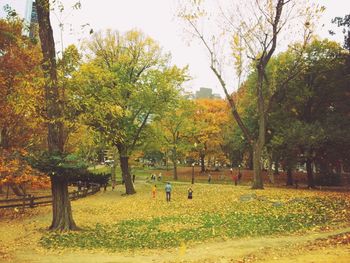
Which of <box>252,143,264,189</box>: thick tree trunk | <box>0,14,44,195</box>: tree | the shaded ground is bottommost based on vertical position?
the shaded ground

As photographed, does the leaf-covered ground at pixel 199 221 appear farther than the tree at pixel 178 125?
No

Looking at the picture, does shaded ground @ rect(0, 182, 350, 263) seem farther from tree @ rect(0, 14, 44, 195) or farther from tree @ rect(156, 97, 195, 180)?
tree @ rect(156, 97, 195, 180)

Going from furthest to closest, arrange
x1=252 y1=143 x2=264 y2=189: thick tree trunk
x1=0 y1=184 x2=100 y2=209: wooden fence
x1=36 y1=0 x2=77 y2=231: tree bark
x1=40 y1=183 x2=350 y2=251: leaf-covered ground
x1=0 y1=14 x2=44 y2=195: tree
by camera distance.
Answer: x1=252 y1=143 x2=264 y2=189: thick tree trunk < x1=0 y1=184 x2=100 y2=209: wooden fence < x1=0 y1=14 x2=44 y2=195: tree < x1=36 y1=0 x2=77 y2=231: tree bark < x1=40 y1=183 x2=350 y2=251: leaf-covered ground

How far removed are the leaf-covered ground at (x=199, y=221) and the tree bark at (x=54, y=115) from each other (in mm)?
1141

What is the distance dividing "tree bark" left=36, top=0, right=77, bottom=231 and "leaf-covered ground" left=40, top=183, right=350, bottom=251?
3.74 ft

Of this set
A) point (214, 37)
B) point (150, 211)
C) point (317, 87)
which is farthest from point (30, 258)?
point (317, 87)

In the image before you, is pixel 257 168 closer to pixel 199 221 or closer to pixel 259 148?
pixel 259 148

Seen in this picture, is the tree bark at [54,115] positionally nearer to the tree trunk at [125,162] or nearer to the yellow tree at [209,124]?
the tree trunk at [125,162]

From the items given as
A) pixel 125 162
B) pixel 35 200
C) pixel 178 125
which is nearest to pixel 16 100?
pixel 35 200

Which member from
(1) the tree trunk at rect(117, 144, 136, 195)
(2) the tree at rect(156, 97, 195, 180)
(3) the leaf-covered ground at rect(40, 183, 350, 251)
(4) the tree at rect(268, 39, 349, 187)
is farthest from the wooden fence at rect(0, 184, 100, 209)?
(4) the tree at rect(268, 39, 349, 187)

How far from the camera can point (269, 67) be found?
1609 inches

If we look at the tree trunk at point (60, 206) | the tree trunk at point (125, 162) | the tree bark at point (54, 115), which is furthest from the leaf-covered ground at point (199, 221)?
the tree trunk at point (125, 162)

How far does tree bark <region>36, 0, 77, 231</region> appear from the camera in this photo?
17.0m

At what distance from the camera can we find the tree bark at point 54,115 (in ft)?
55.9
